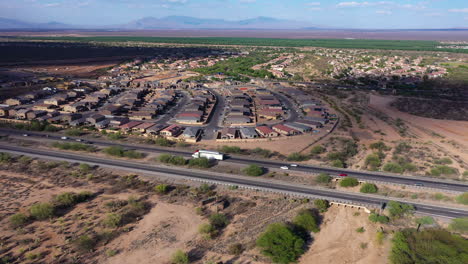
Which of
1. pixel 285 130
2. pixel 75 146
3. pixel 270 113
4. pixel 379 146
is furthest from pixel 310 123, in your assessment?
pixel 75 146

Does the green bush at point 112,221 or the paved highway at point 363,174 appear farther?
the paved highway at point 363,174

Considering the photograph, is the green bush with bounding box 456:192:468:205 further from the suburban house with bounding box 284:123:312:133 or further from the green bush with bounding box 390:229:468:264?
the suburban house with bounding box 284:123:312:133

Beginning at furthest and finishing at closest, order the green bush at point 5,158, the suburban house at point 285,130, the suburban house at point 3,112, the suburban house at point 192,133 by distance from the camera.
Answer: the suburban house at point 3,112 < the suburban house at point 285,130 < the suburban house at point 192,133 < the green bush at point 5,158

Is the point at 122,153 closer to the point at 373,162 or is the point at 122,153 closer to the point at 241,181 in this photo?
the point at 241,181

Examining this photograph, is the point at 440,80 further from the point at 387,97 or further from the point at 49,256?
the point at 49,256

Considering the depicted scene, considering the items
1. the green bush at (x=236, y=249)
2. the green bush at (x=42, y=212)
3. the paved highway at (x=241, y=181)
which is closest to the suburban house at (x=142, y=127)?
the paved highway at (x=241, y=181)

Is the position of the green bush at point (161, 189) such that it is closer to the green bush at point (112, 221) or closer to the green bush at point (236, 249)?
the green bush at point (112, 221)

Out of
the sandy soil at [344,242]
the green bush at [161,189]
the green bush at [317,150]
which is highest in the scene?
the green bush at [317,150]

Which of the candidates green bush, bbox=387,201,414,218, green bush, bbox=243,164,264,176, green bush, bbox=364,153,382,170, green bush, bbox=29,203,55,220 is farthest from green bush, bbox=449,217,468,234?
green bush, bbox=29,203,55,220
